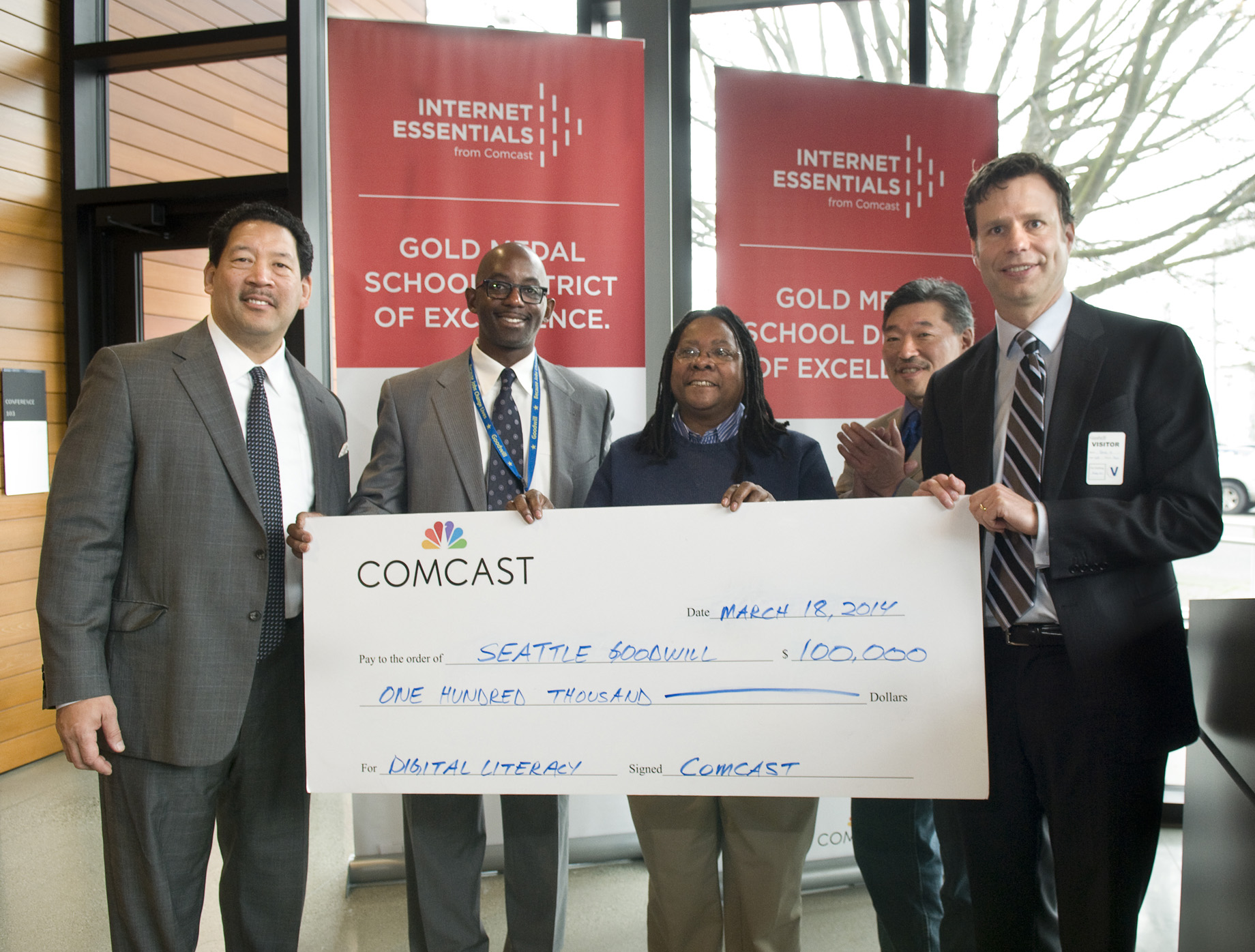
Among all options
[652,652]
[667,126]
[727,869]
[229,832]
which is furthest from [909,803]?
[667,126]

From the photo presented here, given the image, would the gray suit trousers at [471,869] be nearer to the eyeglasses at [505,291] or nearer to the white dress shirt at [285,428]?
the white dress shirt at [285,428]

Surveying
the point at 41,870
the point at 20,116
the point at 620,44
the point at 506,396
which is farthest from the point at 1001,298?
the point at 20,116

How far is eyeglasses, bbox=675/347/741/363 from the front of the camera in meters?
1.90

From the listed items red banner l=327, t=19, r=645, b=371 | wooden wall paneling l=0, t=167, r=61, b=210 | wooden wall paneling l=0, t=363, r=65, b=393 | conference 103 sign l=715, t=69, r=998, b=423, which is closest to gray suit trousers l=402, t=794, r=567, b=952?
red banner l=327, t=19, r=645, b=371

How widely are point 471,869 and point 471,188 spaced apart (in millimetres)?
2171

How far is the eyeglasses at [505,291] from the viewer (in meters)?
2.18

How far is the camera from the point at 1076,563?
1460mm

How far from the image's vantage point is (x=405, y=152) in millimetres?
2811

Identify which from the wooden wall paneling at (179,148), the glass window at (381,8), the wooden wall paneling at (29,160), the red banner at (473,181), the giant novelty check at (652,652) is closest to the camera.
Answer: the giant novelty check at (652,652)

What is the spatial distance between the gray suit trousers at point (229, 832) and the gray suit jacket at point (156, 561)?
92mm

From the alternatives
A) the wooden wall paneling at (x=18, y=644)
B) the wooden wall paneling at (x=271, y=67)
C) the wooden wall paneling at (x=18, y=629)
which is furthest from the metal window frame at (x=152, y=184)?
the wooden wall paneling at (x=18, y=629)

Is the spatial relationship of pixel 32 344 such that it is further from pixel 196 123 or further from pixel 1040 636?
pixel 1040 636

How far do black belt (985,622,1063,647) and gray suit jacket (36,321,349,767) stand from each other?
158 centimetres

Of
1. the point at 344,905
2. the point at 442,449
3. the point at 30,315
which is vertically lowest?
the point at 344,905
